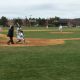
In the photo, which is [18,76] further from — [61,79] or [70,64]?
[70,64]

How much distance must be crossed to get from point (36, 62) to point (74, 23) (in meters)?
129

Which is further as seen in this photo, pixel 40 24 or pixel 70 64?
pixel 40 24

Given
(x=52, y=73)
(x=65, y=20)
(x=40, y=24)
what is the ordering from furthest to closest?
(x=65, y=20), (x=40, y=24), (x=52, y=73)

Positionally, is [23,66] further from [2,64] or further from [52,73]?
[52,73]

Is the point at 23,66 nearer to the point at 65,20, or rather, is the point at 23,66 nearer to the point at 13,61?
the point at 13,61

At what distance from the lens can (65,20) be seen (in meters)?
139

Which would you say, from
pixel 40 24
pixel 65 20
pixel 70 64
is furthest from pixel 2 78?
pixel 65 20

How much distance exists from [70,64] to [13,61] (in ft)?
7.95

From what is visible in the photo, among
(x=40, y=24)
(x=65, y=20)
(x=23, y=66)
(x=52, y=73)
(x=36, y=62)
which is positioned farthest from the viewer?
(x=65, y=20)

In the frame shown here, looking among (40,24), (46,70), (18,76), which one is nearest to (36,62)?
(46,70)

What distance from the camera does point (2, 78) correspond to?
10.5 meters

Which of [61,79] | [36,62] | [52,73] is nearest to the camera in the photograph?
[61,79]

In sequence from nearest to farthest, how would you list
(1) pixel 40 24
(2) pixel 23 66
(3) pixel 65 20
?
Answer: (2) pixel 23 66
(1) pixel 40 24
(3) pixel 65 20

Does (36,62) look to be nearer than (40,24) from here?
Yes
